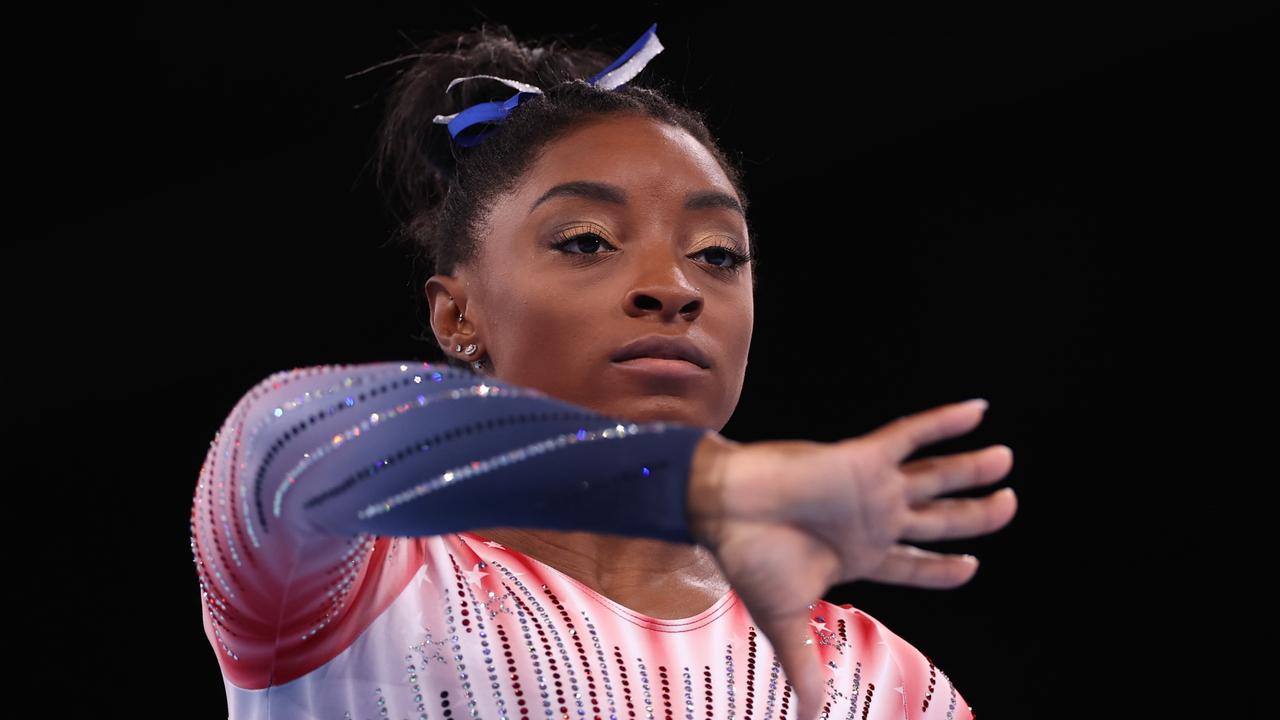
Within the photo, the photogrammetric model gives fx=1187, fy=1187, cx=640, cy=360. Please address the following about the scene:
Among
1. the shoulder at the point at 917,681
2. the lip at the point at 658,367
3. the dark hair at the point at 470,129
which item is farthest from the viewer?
the dark hair at the point at 470,129

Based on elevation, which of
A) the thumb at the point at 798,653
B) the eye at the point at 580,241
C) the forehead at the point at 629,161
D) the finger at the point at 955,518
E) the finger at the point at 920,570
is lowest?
the thumb at the point at 798,653

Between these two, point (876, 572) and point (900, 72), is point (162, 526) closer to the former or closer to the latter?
point (900, 72)

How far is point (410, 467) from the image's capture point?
2.51 feet

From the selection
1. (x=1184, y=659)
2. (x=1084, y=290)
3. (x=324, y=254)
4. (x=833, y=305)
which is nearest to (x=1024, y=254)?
(x=1084, y=290)

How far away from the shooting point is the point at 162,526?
218cm

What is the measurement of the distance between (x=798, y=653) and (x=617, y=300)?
1.72 ft

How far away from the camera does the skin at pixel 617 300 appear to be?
120cm

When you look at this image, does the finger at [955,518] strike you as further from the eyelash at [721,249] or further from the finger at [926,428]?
the eyelash at [721,249]

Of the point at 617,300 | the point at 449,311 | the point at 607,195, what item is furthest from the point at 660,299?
the point at 449,311

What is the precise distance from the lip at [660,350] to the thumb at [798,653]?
18.1 inches

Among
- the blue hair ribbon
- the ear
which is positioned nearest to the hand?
the ear

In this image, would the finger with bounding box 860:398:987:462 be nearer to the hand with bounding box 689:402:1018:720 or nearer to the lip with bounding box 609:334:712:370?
the hand with bounding box 689:402:1018:720

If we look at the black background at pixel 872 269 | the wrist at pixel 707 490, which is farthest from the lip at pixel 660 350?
the black background at pixel 872 269

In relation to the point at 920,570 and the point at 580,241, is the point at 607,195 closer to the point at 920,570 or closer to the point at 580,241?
the point at 580,241
